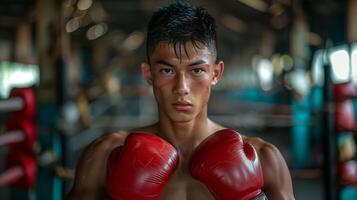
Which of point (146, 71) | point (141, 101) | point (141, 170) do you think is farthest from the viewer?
point (141, 101)

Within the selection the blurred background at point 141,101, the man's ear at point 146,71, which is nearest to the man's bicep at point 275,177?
the man's ear at point 146,71

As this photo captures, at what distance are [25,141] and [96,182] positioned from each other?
1.39 m

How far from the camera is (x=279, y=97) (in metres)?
10.5

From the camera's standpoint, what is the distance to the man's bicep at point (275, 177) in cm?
130

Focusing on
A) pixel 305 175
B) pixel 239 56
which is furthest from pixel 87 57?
pixel 305 175

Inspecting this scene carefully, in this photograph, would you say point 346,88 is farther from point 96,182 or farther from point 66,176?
point 96,182

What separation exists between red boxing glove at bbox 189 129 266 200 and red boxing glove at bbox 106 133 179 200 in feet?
0.26

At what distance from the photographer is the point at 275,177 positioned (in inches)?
51.5

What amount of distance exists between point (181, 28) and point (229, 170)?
15.5 inches

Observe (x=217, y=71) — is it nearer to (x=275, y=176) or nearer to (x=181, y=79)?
(x=181, y=79)

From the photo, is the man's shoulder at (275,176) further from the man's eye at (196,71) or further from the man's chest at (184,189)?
the man's eye at (196,71)

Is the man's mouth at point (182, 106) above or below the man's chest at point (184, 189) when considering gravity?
above

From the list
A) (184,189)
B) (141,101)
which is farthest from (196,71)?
(141,101)

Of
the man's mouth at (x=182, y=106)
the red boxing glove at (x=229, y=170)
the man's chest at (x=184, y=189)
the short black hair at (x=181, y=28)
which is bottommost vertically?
the man's chest at (x=184, y=189)
